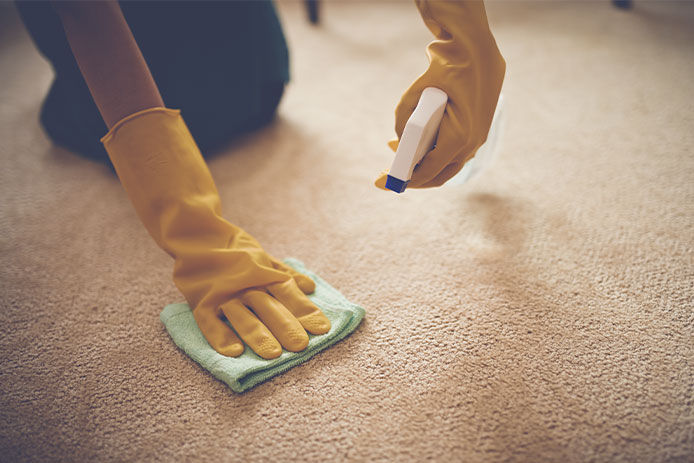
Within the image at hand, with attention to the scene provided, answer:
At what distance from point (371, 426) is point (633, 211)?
2.00 ft

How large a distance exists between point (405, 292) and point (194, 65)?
2.10ft

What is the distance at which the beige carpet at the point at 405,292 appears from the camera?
499 mm

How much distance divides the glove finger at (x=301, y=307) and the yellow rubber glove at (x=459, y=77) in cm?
25

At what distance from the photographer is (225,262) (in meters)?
0.61

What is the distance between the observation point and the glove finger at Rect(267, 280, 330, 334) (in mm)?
591

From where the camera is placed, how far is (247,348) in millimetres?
584

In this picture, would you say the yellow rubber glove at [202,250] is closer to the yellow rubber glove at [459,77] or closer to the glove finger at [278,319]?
the glove finger at [278,319]

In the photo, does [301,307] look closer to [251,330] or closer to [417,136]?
[251,330]

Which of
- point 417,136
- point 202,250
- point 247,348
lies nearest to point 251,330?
point 247,348

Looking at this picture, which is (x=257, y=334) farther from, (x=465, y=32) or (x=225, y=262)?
(x=465, y=32)

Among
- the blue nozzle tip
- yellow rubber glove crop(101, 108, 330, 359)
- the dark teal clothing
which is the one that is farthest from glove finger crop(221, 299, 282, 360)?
the dark teal clothing

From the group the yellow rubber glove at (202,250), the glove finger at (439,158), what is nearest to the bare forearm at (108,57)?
the yellow rubber glove at (202,250)

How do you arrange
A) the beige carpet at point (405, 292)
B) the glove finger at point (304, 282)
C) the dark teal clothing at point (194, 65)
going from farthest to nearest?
the dark teal clothing at point (194, 65), the glove finger at point (304, 282), the beige carpet at point (405, 292)

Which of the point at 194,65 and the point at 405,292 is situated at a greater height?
the point at 194,65
